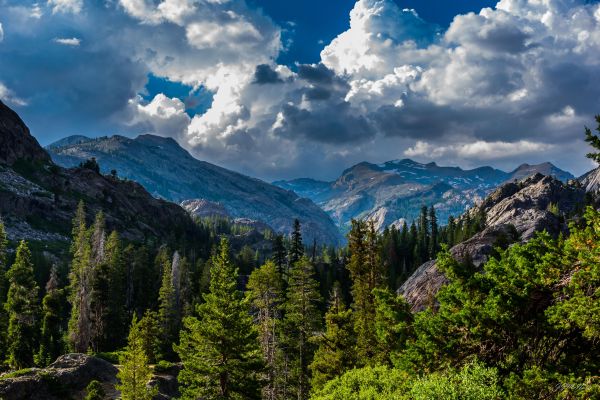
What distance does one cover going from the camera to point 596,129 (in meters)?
20.5

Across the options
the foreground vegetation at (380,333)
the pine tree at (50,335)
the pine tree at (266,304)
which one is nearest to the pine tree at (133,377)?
the foreground vegetation at (380,333)

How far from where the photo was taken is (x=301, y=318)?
165ft

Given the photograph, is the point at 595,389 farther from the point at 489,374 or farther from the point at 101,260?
the point at 101,260

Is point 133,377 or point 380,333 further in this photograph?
point 133,377

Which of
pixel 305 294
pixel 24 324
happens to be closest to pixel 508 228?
pixel 305 294

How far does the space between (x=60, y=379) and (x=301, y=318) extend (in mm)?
25873

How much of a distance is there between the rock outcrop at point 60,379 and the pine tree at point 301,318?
2101 cm

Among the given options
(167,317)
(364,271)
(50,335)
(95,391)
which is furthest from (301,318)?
(167,317)

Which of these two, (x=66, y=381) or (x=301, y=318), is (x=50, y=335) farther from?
(x=301, y=318)

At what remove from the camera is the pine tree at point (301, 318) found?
50438 millimetres

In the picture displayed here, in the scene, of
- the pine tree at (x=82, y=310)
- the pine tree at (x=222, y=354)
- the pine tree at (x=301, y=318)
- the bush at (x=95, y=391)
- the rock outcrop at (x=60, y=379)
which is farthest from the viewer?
the pine tree at (x=82, y=310)

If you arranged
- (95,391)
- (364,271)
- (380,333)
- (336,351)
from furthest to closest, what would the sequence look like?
(364,271)
(95,391)
(336,351)
(380,333)

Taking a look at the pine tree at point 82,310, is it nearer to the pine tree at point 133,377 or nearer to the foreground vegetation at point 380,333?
the foreground vegetation at point 380,333

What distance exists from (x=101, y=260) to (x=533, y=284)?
259 feet
